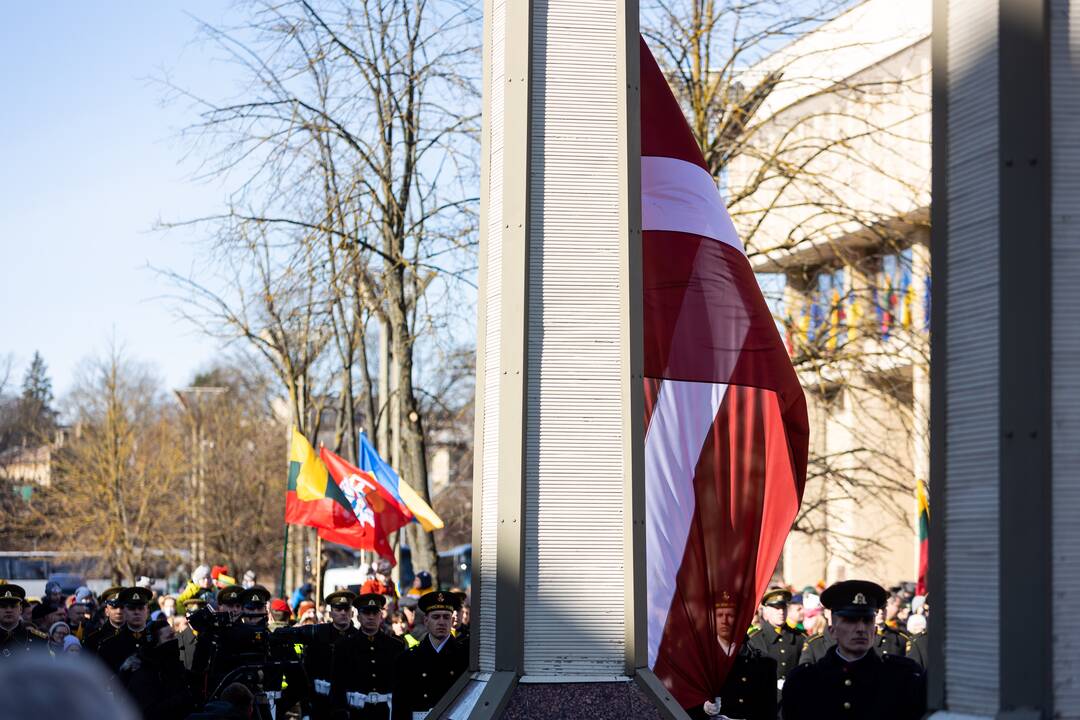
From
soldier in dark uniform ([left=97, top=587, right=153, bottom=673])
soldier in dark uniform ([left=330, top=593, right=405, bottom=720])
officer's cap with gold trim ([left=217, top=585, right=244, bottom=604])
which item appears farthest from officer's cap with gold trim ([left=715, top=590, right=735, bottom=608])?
officer's cap with gold trim ([left=217, top=585, right=244, bottom=604])

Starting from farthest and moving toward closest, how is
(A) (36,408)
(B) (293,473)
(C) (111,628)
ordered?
(A) (36,408), (B) (293,473), (C) (111,628)

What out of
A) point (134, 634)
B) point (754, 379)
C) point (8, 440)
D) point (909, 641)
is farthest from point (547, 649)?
point (8, 440)

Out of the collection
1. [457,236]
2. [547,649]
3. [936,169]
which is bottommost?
[547,649]

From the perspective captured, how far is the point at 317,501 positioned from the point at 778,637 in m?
7.82

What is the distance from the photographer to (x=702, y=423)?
26.6 ft

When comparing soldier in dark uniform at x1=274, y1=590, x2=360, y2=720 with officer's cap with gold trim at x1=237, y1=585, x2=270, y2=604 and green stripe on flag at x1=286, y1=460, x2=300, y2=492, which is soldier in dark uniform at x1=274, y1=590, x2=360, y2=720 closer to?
officer's cap with gold trim at x1=237, y1=585, x2=270, y2=604

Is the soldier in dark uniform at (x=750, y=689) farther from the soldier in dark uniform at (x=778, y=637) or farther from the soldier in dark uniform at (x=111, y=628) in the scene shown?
the soldier in dark uniform at (x=111, y=628)

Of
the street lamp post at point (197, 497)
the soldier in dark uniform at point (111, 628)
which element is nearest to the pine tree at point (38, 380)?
the street lamp post at point (197, 497)

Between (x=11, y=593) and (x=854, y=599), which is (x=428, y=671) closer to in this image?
(x=11, y=593)

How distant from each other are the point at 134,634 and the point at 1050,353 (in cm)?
872

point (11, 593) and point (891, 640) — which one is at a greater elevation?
point (11, 593)

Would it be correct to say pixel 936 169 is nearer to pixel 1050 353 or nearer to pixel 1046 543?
pixel 1050 353

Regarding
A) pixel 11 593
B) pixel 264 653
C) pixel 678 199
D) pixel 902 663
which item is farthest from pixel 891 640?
pixel 11 593

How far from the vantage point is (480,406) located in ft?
20.7
